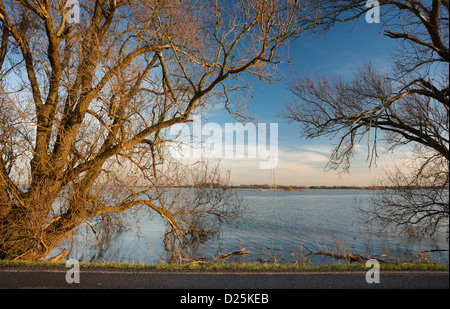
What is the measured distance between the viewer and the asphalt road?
5.20 meters

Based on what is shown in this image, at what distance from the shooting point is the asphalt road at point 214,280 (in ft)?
17.1

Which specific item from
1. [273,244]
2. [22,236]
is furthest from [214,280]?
[273,244]

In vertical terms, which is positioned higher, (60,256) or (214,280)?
(214,280)

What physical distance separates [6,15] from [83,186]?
5976mm

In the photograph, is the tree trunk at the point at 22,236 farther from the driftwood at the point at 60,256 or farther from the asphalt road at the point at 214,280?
the asphalt road at the point at 214,280

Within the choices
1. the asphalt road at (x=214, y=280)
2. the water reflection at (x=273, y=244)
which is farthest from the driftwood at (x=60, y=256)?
the asphalt road at (x=214, y=280)

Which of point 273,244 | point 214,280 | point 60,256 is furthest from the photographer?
point 273,244

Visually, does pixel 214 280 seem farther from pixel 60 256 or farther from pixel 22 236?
pixel 60 256

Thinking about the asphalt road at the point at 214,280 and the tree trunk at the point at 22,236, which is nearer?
the asphalt road at the point at 214,280

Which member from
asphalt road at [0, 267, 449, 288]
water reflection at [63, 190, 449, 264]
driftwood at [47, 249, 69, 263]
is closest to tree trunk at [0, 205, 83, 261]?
driftwood at [47, 249, 69, 263]

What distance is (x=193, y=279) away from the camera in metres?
A: 5.54

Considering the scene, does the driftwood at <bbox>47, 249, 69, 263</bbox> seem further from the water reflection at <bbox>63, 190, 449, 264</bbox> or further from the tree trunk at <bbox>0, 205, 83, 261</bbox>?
the tree trunk at <bbox>0, 205, 83, 261</bbox>

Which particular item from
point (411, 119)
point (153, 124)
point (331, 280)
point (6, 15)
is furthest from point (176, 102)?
point (411, 119)

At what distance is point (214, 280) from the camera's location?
18.0ft
